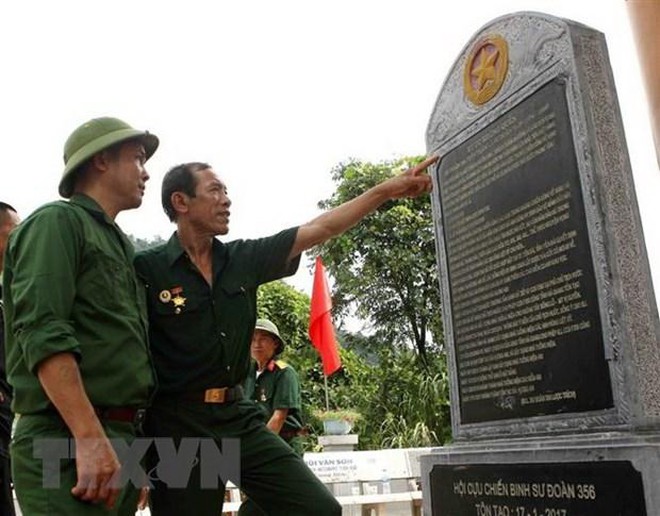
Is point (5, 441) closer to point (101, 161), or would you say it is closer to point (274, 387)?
point (101, 161)

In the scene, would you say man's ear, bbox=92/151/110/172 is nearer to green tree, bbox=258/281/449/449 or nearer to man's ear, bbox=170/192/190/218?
man's ear, bbox=170/192/190/218

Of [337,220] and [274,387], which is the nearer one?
[337,220]

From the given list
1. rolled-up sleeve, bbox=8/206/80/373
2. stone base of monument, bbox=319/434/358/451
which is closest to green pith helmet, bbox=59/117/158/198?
rolled-up sleeve, bbox=8/206/80/373

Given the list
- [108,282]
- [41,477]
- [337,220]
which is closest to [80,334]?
[108,282]

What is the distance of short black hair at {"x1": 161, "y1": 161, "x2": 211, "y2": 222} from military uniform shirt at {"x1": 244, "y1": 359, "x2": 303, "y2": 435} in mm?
2847

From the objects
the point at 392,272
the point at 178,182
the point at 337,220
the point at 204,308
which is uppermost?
the point at 392,272

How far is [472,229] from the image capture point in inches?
144

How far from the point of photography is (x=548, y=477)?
289 centimetres

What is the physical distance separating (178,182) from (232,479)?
50.2 inches

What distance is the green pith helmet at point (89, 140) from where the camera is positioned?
246cm

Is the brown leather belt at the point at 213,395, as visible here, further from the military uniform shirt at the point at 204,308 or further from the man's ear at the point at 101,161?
the man's ear at the point at 101,161

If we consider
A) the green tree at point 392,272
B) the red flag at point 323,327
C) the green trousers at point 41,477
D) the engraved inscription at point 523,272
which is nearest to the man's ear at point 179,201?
the green trousers at point 41,477

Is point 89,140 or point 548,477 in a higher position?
point 89,140

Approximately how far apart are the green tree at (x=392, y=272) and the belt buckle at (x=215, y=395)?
1521 centimetres
